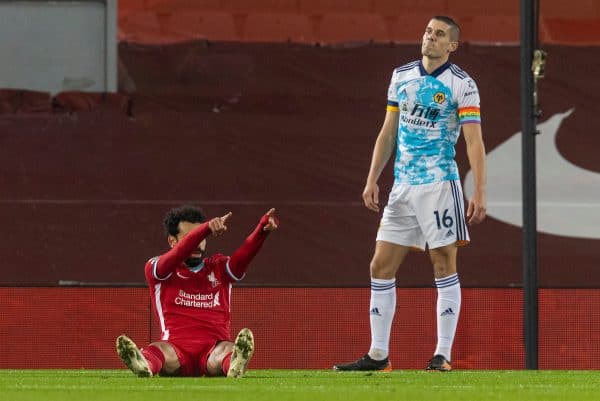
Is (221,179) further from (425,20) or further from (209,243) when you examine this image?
(425,20)

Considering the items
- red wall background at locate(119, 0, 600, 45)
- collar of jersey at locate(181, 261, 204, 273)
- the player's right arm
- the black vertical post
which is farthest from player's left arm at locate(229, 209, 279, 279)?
red wall background at locate(119, 0, 600, 45)

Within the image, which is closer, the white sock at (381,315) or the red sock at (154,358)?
the red sock at (154,358)

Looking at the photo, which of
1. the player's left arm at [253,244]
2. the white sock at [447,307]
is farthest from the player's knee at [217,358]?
the white sock at [447,307]

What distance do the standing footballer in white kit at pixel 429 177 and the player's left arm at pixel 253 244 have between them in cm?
76

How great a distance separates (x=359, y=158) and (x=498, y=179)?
1226 millimetres

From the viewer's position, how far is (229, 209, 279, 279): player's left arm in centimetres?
845

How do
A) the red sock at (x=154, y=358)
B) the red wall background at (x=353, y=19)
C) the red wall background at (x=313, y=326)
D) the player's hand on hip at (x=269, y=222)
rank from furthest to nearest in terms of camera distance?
the red wall background at (x=353, y=19)
the red wall background at (x=313, y=326)
the red sock at (x=154, y=358)
the player's hand on hip at (x=269, y=222)

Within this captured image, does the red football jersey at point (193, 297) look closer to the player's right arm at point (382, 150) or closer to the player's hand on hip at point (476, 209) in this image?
the player's right arm at point (382, 150)

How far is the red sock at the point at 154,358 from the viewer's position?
8.52 meters

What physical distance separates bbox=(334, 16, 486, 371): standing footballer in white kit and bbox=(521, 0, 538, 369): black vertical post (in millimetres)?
1671

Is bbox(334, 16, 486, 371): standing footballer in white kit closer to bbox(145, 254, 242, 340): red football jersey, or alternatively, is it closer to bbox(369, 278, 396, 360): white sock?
bbox(369, 278, 396, 360): white sock

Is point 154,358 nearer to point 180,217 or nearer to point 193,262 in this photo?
point 193,262

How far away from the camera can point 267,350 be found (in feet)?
41.0

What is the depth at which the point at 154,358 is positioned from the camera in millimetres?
8578
